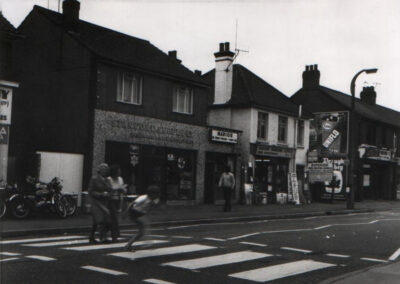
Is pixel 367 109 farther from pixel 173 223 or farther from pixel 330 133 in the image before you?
pixel 173 223

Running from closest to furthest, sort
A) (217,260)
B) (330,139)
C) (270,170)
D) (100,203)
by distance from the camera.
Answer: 1. (217,260)
2. (100,203)
3. (270,170)
4. (330,139)

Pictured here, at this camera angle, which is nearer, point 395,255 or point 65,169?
point 395,255

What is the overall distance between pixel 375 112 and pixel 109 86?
28073 mm

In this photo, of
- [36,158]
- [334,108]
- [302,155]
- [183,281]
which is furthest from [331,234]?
[334,108]

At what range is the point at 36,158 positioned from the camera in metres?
18.5

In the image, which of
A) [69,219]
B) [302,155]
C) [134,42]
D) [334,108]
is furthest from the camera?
[334,108]

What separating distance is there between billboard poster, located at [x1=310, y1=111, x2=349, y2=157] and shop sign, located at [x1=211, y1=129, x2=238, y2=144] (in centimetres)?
1009

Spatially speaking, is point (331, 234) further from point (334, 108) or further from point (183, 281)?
point (334, 108)

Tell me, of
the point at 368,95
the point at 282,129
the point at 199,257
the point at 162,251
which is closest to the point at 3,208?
the point at 162,251

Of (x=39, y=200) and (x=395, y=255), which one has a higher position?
(x=39, y=200)

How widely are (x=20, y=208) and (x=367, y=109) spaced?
107 feet

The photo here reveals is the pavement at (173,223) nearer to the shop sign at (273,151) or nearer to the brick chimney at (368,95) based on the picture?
the shop sign at (273,151)

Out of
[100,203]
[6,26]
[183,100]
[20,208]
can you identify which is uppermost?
[6,26]

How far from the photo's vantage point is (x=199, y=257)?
10000mm
